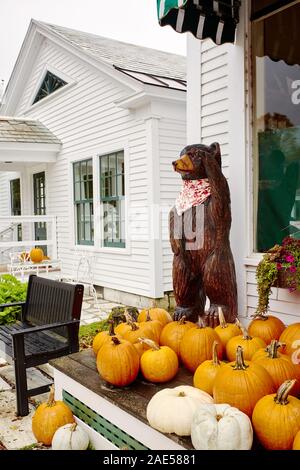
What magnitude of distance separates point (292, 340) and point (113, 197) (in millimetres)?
5541

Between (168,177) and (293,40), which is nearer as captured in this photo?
(293,40)

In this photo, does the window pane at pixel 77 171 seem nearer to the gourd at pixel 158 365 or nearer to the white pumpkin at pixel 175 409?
the gourd at pixel 158 365

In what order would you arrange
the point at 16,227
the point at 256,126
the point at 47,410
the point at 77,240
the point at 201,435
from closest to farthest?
the point at 201,435 < the point at 47,410 < the point at 256,126 < the point at 77,240 < the point at 16,227

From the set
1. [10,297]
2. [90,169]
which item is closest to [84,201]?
[90,169]

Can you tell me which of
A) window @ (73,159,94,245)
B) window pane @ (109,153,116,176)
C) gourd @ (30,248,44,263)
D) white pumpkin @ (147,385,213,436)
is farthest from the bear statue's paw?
gourd @ (30,248,44,263)

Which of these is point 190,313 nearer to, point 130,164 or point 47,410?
point 47,410

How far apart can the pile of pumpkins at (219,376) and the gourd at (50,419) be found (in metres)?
0.40

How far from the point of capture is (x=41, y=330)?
10.8 ft

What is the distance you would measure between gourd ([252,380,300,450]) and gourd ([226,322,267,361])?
56 centimetres

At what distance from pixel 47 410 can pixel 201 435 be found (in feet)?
4.17

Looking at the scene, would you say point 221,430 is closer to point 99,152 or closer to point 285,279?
point 285,279

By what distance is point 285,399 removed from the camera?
5.78ft

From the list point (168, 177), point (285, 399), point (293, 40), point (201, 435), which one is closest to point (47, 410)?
point (201, 435)

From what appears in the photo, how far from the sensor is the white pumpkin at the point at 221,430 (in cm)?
165
